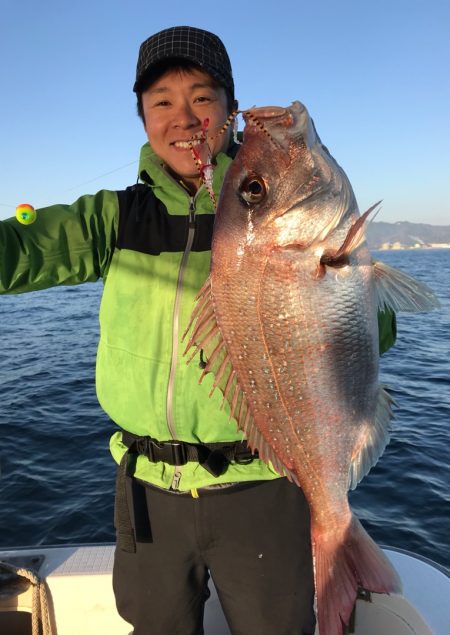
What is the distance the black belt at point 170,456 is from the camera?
224 cm

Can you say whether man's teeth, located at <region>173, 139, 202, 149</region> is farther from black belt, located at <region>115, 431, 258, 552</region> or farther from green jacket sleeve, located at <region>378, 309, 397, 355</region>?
black belt, located at <region>115, 431, 258, 552</region>

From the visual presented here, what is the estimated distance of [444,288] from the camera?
28234 millimetres

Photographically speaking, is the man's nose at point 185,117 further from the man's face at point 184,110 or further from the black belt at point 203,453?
the black belt at point 203,453

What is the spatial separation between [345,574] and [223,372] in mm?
965

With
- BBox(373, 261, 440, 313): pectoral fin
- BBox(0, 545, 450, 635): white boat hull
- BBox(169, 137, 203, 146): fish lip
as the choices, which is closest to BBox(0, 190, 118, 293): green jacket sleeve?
BBox(169, 137, 203, 146): fish lip

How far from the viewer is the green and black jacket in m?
2.24

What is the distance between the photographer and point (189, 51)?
2.32 meters

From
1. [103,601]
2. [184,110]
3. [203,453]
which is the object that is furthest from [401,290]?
[103,601]

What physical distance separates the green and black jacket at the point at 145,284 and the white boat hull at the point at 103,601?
4.60 feet

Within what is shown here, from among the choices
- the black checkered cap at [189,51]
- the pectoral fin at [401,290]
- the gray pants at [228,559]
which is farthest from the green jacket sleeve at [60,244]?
the pectoral fin at [401,290]

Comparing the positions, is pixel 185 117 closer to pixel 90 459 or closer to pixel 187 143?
pixel 187 143

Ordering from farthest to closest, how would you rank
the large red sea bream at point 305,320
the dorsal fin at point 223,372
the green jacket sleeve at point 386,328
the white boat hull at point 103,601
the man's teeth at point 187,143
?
the white boat hull at point 103,601
the man's teeth at point 187,143
the green jacket sleeve at point 386,328
the dorsal fin at point 223,372
the large red sea bream at point 305,320

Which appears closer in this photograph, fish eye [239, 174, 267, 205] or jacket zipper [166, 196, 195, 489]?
fish eye [239, 174, 267, 205]

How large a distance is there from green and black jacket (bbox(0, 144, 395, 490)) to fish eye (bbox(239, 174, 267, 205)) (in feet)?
A: 1.72
